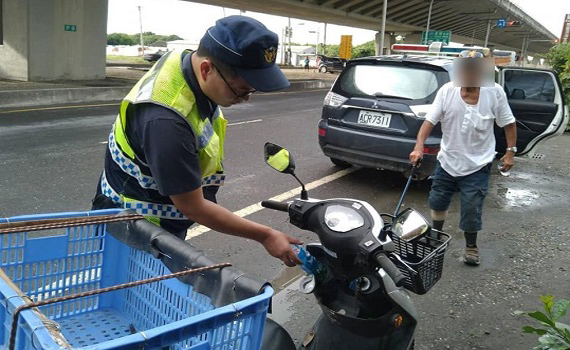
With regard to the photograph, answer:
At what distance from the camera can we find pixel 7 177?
556cm

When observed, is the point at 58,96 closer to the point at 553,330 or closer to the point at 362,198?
the point at 362,198

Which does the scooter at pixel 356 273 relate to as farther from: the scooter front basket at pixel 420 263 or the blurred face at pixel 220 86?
the blurred face at pixel 220 86

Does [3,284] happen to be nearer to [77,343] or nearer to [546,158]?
[77,343]

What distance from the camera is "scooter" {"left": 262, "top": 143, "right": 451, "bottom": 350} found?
1.64 metres

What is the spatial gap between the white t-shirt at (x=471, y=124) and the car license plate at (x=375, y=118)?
1.75m

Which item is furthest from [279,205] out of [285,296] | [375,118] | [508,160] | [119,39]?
[119,39]

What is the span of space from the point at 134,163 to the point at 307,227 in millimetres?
683

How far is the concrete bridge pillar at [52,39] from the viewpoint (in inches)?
579

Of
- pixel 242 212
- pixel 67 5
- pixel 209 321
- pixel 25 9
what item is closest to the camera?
pixel 209 321

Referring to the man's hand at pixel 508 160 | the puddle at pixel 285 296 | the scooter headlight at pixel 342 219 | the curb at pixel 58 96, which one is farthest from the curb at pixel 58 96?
the scooter headlight at pixel 342 219

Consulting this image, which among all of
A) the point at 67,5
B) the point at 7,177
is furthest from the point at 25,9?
the point at 7,177

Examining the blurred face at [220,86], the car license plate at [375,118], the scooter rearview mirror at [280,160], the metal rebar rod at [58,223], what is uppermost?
the blurred face at [220,86]

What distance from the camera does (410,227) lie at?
179 cm

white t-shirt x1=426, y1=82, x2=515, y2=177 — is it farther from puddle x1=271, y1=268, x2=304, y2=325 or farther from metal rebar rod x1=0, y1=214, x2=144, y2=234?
metal rebar rod x1=0, y1=214, x2=144, y2=234
